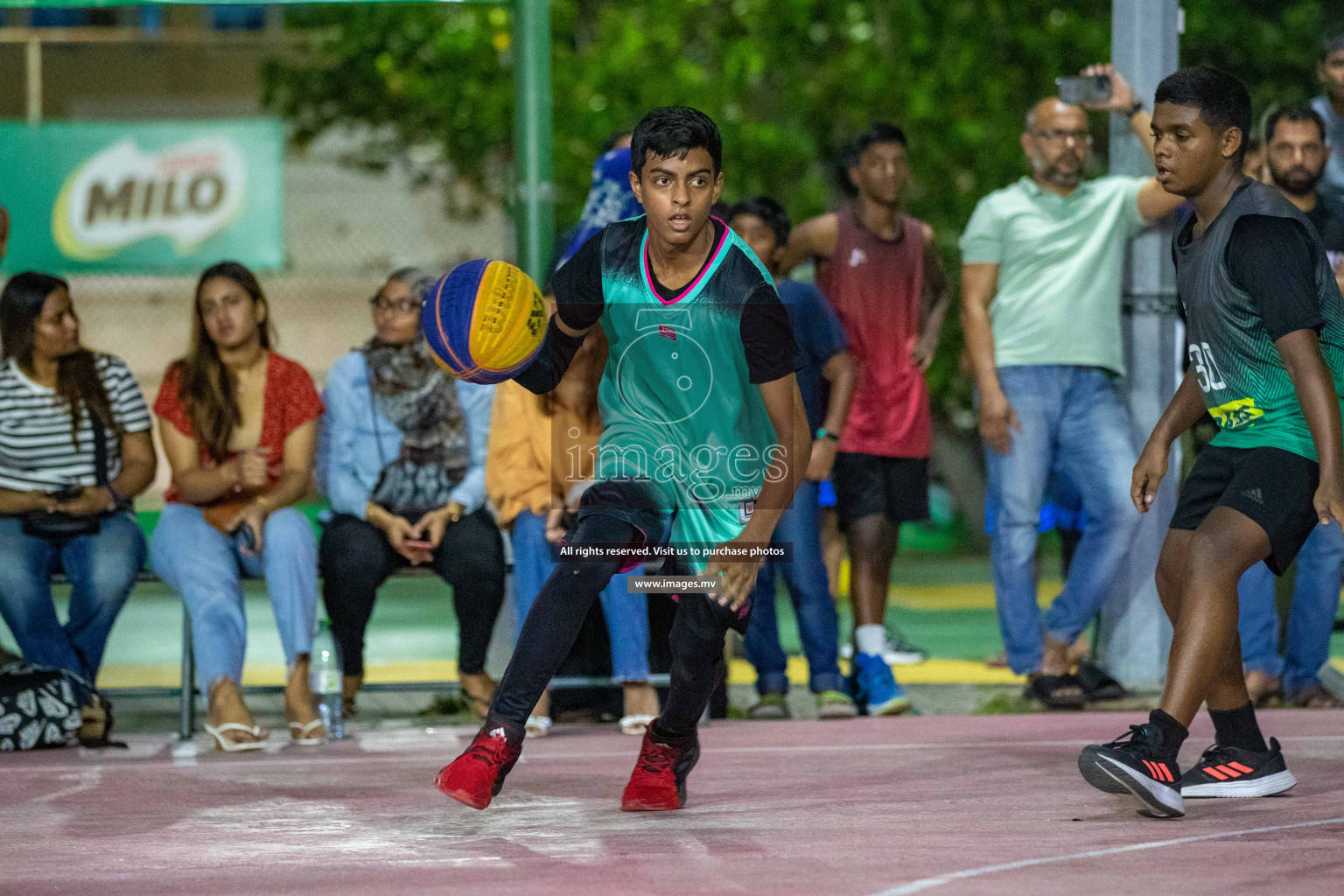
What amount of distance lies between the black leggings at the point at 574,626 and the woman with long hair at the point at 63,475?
285cm

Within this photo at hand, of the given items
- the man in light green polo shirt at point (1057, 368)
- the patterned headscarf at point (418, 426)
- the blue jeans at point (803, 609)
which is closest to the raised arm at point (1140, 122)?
the man in light green polo shirt at point (1057, 368)

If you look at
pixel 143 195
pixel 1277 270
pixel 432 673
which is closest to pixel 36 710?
pixel 432 673

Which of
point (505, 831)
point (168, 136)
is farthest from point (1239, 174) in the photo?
point (168, 136)

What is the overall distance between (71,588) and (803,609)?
307 centimetres

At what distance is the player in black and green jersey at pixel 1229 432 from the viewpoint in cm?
484

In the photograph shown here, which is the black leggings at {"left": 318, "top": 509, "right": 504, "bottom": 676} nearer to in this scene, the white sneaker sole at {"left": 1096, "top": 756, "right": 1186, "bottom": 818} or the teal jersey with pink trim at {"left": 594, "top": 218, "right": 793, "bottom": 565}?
the teal jersey with pink trim at {"left": 594, "top": 218, "right": 793, "bottom": 565}

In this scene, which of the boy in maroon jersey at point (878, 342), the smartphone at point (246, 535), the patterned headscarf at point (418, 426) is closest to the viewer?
the smartphone at point (246, 535)

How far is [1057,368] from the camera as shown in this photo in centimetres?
734

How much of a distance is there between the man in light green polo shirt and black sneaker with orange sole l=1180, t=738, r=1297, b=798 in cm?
197

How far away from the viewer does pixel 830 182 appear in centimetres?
1658

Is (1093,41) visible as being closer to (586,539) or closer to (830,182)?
(830,182)

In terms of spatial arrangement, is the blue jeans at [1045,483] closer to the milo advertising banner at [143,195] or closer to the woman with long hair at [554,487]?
the woman with long hair at [554,487]

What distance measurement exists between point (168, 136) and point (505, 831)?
6.32 meters

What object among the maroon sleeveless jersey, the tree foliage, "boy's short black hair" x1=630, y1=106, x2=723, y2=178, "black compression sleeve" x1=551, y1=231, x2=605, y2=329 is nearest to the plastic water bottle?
the maroon sleeveless jersey
